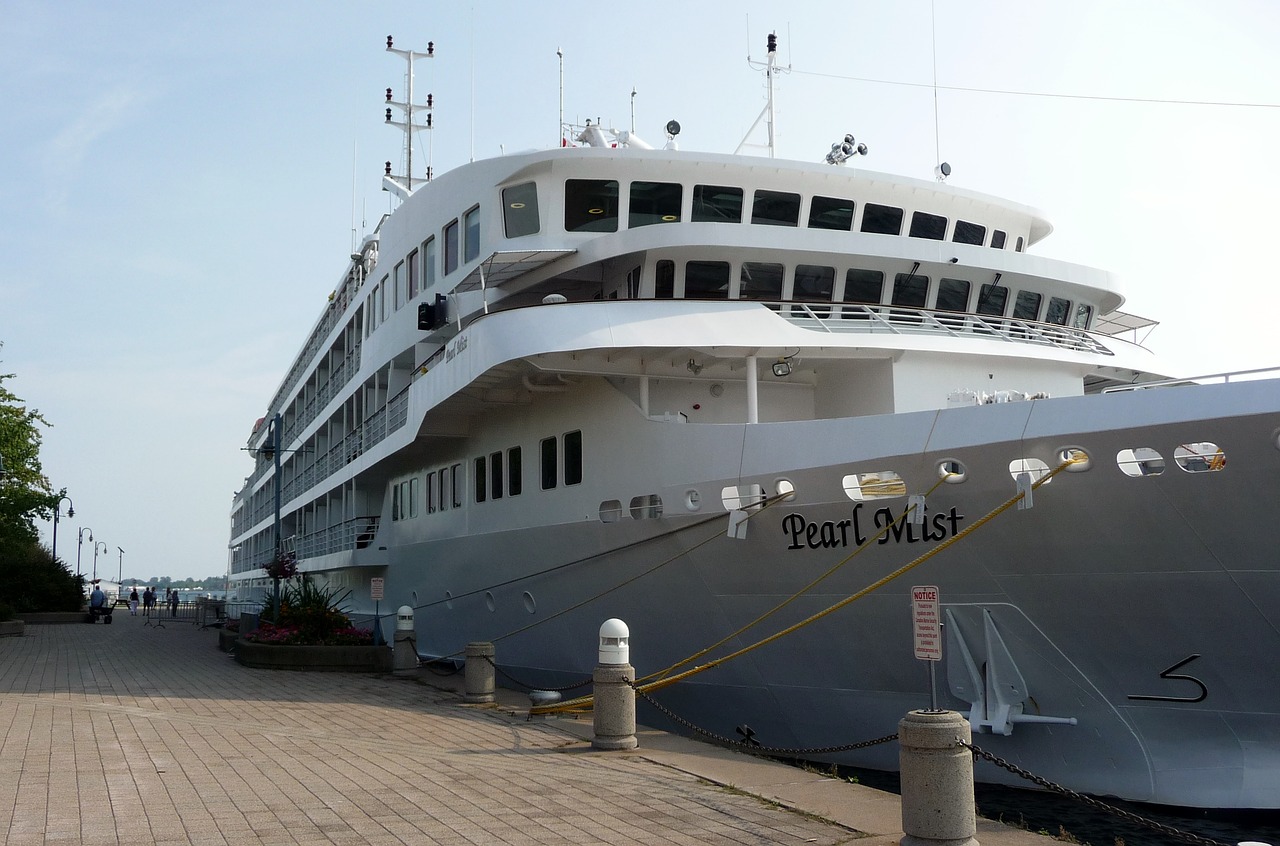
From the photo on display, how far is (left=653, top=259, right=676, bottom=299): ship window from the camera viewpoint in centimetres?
1518

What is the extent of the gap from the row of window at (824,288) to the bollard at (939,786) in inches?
352

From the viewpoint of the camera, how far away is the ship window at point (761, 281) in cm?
Answer: 1515

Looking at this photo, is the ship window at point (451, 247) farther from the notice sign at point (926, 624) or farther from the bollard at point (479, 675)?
the notice sign at point (926, 624)

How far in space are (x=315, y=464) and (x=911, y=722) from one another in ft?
101

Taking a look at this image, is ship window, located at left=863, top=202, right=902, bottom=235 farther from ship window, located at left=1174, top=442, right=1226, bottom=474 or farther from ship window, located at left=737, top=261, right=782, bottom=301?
ship window, located at left=1174, top=442, right=1226, bottom=474

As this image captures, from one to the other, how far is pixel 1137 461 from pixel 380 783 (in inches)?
262

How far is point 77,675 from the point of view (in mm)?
18297

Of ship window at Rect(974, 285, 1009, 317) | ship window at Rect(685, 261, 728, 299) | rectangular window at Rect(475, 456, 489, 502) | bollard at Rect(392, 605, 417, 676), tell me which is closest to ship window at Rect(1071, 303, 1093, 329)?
ship window at Rect(974, 285, 1009, 317)

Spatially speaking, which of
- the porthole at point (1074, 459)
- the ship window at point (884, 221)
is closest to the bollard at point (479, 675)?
the porthole at point (1074, 459)

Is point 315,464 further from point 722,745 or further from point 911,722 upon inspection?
point 911,722

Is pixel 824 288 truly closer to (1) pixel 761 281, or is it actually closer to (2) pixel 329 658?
(1) pixel 761 281

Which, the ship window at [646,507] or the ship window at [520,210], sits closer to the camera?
the ship window at [646,507]

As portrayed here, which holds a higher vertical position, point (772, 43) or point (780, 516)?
point (772, 43)

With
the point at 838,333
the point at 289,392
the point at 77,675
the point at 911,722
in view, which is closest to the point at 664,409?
the point at 838,333
